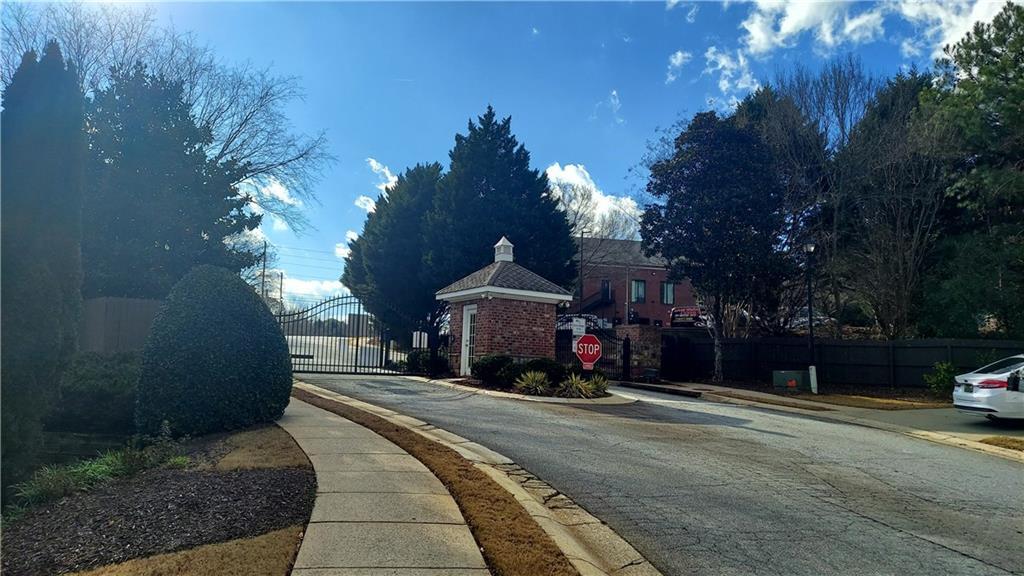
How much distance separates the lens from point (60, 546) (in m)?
4.41

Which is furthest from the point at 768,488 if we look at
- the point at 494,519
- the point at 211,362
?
the point at 211,362

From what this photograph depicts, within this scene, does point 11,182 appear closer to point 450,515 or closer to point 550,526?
point 450,515

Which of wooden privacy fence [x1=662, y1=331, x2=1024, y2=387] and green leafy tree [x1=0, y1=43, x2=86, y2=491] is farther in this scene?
wooden privacy fence [x1=662, y1=331, x2=1024, y2=387]

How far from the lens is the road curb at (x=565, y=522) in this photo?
453cm

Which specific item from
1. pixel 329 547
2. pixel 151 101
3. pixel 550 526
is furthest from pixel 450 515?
pixel 151 101

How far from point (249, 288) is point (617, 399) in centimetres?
890

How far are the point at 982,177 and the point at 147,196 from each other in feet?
78.8

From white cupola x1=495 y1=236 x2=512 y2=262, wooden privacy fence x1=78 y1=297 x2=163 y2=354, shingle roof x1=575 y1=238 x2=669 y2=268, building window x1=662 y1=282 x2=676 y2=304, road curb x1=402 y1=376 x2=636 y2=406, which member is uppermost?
shingle roof x1=575 y1=238 x2=669 y2=268

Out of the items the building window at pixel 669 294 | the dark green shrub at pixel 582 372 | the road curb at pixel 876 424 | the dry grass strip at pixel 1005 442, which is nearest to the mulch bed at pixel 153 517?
the dark green shrub at pixel 582 372

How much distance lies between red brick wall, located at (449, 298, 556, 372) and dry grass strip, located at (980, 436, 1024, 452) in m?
10.3

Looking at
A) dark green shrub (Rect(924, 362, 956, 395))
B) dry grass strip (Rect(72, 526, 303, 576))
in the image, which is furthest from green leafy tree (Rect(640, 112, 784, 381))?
dry grass strip (Rect(72, 526, 303, 576))

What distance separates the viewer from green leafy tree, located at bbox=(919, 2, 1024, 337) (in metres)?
18.4

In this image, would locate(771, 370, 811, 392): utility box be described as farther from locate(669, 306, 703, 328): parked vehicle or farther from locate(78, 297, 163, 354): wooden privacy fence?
locate(78, 297, 163, 354): wooden privacy fence

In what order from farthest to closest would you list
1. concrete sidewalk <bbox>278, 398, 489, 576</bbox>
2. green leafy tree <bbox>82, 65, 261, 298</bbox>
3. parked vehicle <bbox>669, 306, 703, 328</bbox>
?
parked vehicle <bbox>669, 306, 703, 328</bbox> → green leafy tree <bbox>82, 65, 261, 298</bbox> → concrete sidewalk <bbox>278, 398, 489, 576</bbox>
